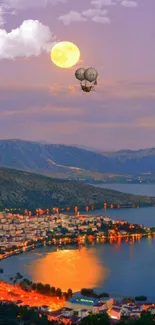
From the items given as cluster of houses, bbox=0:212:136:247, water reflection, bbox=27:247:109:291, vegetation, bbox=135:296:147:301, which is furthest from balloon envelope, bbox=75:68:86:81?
cluster of houses, bbox=0:212:136:247

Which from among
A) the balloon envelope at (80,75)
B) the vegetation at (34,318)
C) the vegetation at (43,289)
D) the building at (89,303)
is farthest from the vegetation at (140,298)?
the balloon envelope at (80,75)

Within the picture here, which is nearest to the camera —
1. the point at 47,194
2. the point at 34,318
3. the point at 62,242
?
the point at 34,318

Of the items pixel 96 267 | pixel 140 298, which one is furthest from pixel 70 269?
pixel 140 298

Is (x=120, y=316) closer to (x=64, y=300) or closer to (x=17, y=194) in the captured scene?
(x=64, y=300)

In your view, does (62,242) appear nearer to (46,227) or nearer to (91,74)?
(46,227)

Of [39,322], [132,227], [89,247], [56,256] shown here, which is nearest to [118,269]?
[56,256]

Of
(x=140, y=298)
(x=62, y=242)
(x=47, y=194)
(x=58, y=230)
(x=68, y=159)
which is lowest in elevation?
(x=140, y=298)

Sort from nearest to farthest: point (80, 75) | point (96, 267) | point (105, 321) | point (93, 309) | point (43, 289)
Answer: point (80, 75), point (105, 321), point (93, 309), point (43, 289), point (96, 267)
